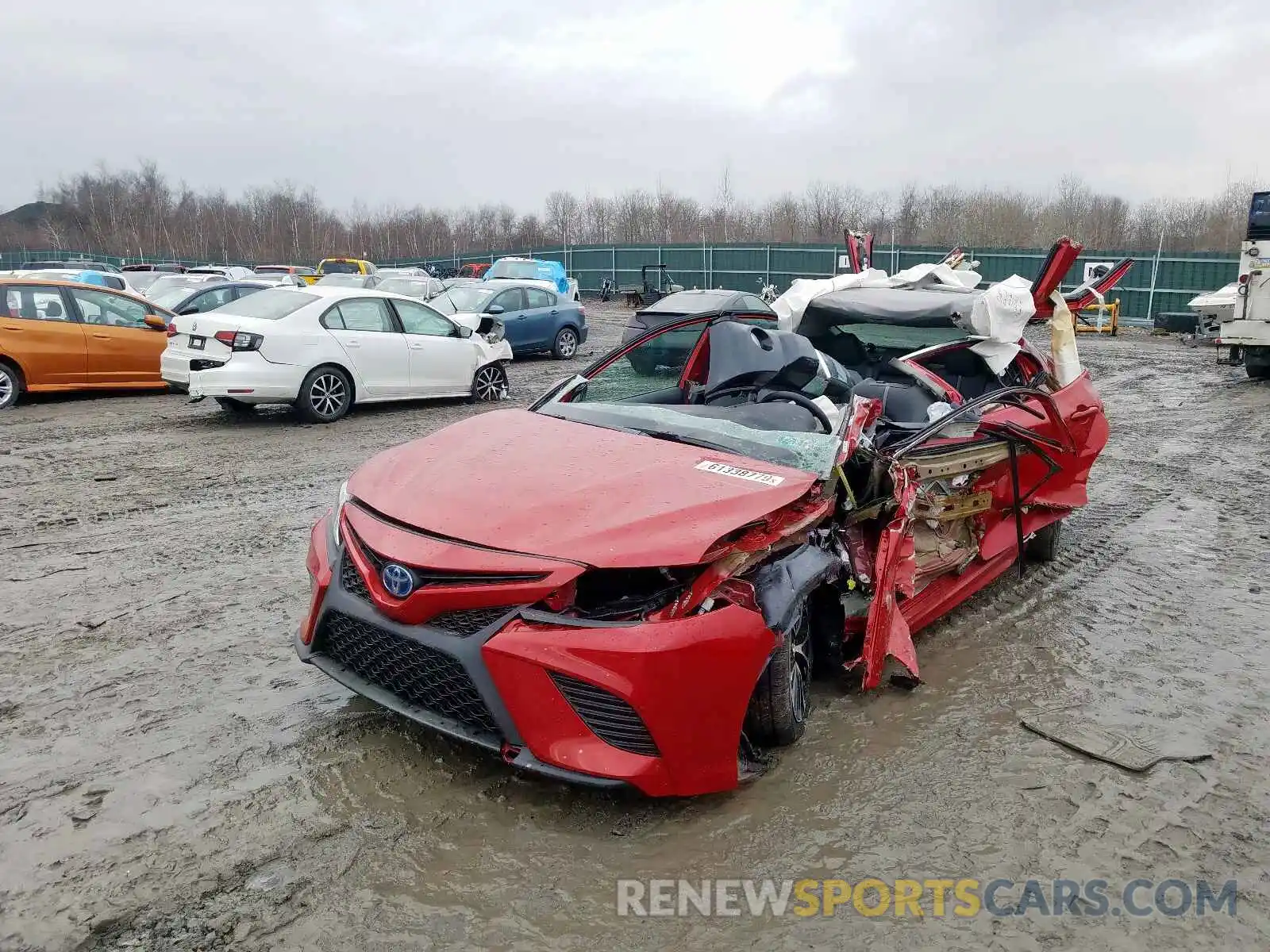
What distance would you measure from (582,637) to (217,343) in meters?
7.84

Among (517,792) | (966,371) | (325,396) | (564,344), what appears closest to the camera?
(517,792)

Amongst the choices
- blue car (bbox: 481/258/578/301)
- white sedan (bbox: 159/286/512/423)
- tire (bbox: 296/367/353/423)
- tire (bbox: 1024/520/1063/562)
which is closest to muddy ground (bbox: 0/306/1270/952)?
tire (bbox: 1024/520/1063/562)

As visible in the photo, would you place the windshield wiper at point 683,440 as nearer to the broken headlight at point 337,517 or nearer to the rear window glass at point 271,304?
the broken headlight at point 337,517

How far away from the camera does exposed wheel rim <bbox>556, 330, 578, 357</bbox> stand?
57.2 ft

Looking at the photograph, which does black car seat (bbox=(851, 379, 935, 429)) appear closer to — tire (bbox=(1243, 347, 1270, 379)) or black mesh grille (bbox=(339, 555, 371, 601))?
black mesh grille (bbox=(339, 555, 371, 601))

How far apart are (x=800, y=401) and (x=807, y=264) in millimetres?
32360

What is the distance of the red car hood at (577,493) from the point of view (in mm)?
2748

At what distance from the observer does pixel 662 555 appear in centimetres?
270

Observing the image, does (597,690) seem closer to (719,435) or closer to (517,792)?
(517,792)

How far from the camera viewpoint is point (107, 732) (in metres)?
3.24

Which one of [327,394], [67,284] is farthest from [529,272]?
[327,394]

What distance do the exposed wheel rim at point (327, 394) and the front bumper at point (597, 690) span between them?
730cm

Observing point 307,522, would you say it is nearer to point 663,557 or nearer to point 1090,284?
point 663,557

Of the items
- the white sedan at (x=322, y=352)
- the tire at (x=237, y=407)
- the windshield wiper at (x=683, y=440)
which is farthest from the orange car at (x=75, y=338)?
the windshield wiper at (x=683, y=440)
